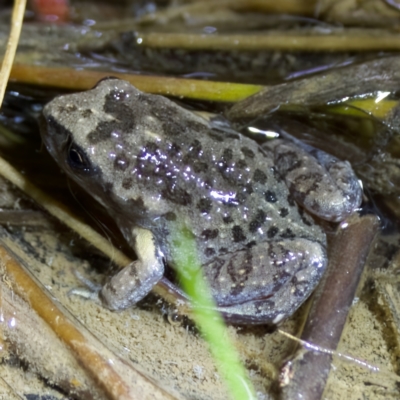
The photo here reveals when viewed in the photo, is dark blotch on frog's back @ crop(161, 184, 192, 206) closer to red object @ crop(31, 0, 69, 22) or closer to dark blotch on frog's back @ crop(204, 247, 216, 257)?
dark blotch on frog's back @ crop(204, 247, 216, 257)

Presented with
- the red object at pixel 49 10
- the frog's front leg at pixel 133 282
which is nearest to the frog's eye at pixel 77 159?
the frog's front leg at pixel 133 282

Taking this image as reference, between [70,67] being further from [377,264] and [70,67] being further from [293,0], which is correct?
[377,264]

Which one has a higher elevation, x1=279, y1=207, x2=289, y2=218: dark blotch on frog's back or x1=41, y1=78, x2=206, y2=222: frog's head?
x1=41, y1=78, x2=206, y2=222: frog's head

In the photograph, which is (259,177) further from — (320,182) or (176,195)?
(176,195)

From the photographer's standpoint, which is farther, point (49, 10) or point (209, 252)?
point (49, 10)

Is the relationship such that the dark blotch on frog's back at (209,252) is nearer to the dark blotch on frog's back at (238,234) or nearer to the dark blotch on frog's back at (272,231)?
the dark blotch on frog's back at (238,234)

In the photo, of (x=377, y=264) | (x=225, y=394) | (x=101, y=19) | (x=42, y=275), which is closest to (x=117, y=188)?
(x=42, y=275)

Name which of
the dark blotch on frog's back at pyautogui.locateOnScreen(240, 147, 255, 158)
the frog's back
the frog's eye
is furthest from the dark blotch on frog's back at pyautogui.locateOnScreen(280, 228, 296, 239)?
the frog's eye

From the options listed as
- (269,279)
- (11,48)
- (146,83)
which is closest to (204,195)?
(269,279)
